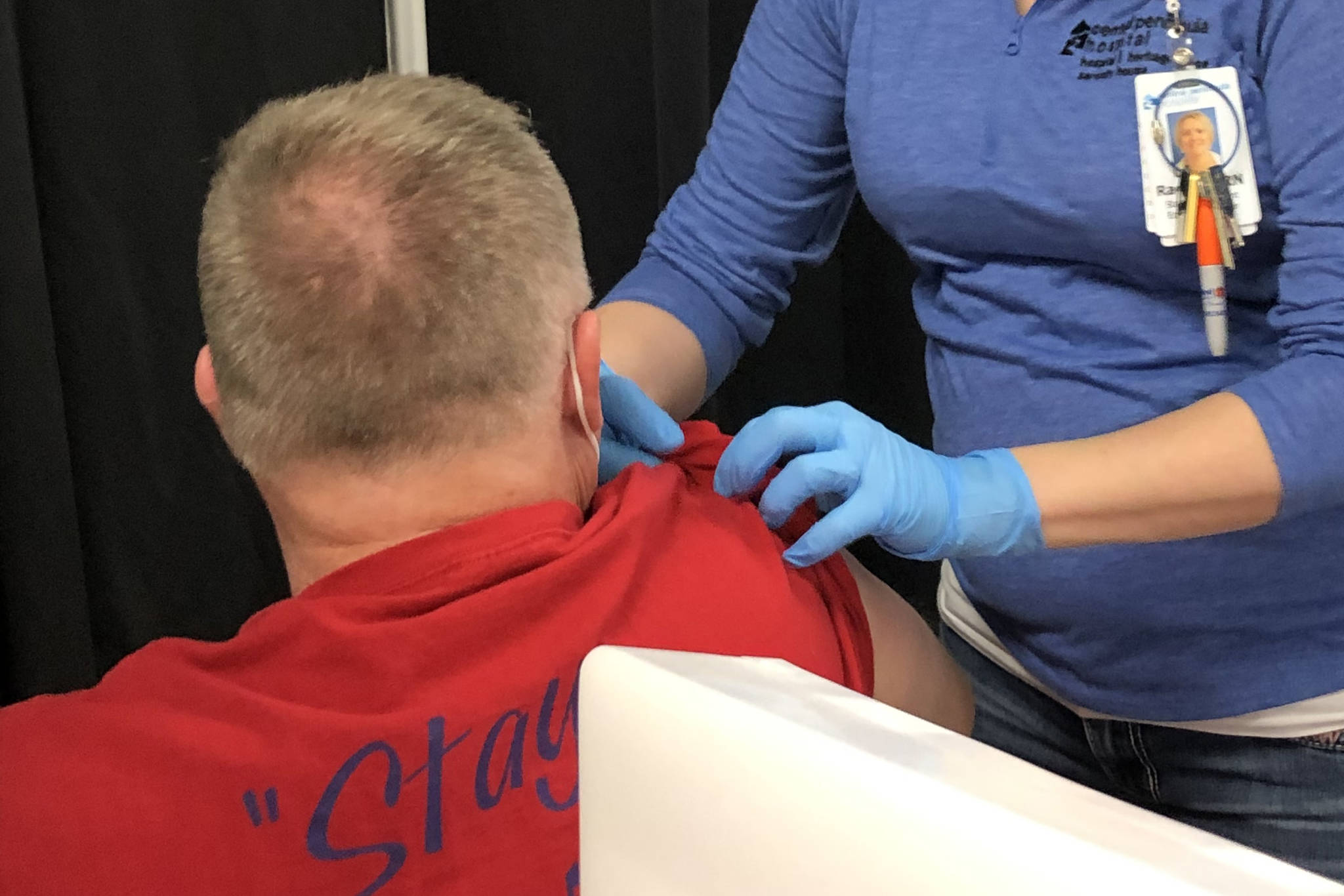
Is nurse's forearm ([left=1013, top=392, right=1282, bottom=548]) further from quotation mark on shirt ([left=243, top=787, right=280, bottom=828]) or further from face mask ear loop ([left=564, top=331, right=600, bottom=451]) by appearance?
quotation mark on shirt ([left=243, top=787, right=280, bottom=828])

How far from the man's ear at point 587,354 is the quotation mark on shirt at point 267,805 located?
1.01ft

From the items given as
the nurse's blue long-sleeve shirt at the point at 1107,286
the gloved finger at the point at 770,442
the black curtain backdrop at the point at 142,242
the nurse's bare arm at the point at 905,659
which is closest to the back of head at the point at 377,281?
the gloved finger at the point at 770,442

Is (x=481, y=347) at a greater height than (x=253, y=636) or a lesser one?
greater

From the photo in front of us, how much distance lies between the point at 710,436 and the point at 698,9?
1.28 metres

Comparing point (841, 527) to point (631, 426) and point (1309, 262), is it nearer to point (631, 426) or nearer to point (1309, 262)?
point (631, 426)

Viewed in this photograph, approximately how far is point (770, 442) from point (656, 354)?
32 centimetres

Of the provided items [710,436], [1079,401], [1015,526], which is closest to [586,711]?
[1015,526]

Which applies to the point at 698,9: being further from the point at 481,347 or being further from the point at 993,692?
the point at 481,347

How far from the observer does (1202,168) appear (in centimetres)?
88

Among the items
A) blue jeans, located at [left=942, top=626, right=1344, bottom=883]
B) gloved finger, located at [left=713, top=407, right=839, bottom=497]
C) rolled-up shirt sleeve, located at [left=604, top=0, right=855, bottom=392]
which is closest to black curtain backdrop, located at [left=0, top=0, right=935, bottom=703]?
rolled-up shirt sleeve, located at [left=604, top=0, right=855, bottom=392]

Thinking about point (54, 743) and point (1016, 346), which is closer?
point (54, 743)

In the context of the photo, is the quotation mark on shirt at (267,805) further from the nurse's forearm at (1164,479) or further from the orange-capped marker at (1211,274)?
the orange-capped marker at (1211,274)

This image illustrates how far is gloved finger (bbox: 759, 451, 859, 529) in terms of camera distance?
82cm

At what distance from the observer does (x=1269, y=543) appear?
946mm
